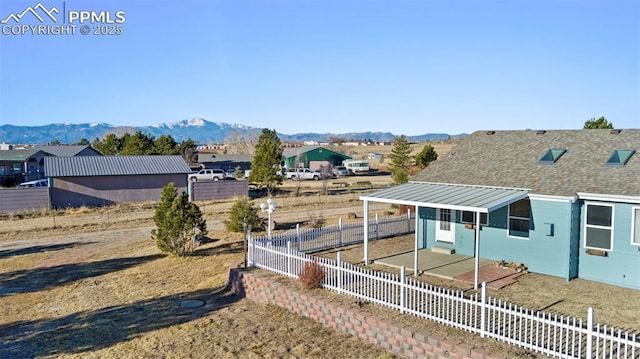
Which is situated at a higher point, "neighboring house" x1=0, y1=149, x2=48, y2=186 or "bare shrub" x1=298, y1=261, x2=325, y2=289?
"neighboring house" x1=0, y1=149, x2=48, y2=186

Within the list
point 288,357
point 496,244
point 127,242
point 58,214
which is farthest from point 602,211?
point 58,214

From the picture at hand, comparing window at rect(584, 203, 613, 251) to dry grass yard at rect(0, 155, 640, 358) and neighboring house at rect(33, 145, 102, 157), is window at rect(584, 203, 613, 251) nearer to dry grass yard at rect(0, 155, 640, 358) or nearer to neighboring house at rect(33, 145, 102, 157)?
dry grass yard at rect(0, 155, 640, 358)

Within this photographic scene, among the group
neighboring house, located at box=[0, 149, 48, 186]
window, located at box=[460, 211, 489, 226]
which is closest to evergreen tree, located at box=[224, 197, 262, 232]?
window, located at box=[460, 211, 489, 226]

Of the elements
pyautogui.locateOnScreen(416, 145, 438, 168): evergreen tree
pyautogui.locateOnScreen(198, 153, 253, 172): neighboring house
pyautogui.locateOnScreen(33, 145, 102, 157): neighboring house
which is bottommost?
pyautogui.locateOnScreen(198, 153, 253, 172): neighboring house

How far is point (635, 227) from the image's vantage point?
1239 cm

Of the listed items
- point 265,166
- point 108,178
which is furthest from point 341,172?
point 108,178

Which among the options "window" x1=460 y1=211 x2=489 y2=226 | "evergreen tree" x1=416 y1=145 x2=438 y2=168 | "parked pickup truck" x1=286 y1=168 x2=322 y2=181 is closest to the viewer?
"window" x1=460 y1=211 x2=489 y2=226

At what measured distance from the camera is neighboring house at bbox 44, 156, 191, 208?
33.2 metres

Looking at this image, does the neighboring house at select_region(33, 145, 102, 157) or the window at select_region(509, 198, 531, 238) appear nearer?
the window at select_region(509, 198, 531, 238)

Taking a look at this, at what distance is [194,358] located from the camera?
9531 mm

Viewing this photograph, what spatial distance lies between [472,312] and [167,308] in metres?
7.54

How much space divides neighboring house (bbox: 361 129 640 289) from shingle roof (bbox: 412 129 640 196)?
0.03 metres

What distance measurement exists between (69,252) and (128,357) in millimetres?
12238

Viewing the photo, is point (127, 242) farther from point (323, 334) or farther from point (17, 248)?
point (323, 334)
